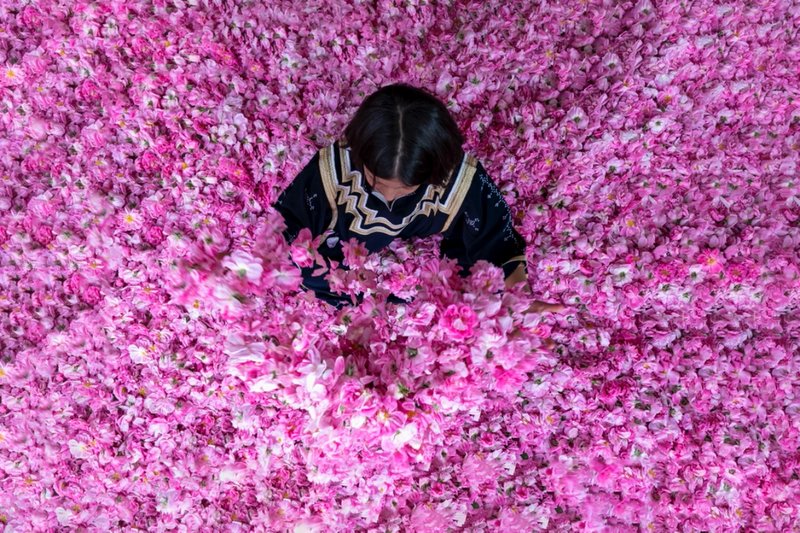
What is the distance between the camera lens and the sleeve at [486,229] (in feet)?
5.02

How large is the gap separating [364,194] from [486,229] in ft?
1.37

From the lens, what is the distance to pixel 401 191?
1.29 m

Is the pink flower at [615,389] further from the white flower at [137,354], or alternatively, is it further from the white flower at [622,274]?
the white flower at [137,354]

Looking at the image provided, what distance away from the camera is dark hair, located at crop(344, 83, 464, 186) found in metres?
1.12

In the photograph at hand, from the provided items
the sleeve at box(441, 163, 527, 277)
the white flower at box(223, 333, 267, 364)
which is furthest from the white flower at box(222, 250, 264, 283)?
the sleeve at box(441, 163, 527, 277)

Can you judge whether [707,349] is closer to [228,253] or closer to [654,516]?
[654,516]

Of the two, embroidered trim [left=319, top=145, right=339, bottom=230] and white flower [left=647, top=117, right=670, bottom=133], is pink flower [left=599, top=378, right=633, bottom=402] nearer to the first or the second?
white flower [left=647, top=117, right=670, bottom=133]

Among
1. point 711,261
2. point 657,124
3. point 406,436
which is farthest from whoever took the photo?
point 657,124

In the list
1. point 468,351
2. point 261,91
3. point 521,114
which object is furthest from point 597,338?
point 261,91

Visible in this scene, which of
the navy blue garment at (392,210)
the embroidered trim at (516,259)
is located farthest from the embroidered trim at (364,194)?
the embroidered trim at (516,259)

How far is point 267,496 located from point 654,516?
152 centimetres

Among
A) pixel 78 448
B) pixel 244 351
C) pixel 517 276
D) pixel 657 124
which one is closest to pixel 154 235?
pixel 78 448

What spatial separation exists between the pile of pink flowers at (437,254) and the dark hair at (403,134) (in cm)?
86

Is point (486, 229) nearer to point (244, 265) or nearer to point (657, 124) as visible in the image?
point (244, 265)
